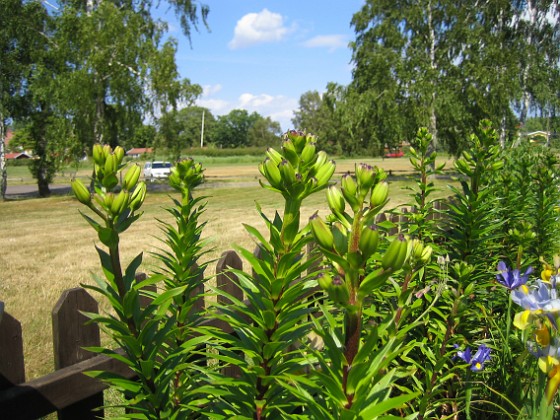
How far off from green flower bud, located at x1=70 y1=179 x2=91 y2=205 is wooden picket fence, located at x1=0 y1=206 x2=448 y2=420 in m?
0.60

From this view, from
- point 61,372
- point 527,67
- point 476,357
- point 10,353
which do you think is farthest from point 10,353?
point 527,67

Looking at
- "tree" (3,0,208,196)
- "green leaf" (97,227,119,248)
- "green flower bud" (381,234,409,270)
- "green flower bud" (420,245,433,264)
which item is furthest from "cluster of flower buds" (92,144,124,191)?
"tree" (3,0,208,196)

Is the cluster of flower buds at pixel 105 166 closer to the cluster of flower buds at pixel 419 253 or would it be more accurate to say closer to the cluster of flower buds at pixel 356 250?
the cluster of flower buds at pixel 356 250

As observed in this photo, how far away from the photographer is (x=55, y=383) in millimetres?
1426

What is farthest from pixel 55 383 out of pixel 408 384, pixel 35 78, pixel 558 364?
pixel 35 78

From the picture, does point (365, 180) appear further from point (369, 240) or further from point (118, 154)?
point (118, 154)

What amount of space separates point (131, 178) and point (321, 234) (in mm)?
372

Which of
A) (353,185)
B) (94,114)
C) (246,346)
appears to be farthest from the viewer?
(94,114)

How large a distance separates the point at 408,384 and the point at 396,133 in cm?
2325

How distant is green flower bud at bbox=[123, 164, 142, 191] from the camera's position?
0.81 meters

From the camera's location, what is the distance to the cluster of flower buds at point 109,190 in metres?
0.74

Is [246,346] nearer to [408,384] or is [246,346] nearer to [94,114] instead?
[408,384]

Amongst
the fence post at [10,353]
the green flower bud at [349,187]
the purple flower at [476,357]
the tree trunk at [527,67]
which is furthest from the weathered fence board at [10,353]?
the tree trunk at [527,67]

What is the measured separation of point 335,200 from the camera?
2.74 feet
